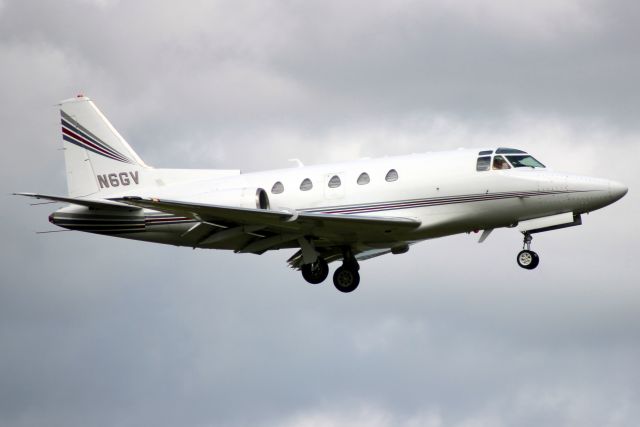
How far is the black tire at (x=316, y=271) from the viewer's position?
1563 inches

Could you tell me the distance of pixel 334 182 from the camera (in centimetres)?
3778

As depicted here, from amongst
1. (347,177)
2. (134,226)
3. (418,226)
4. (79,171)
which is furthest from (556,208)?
(79,171)

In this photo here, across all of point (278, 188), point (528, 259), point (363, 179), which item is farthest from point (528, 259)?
point (278, 188)

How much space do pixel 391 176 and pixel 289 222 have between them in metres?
3.58

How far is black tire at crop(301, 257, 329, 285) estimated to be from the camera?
130ft

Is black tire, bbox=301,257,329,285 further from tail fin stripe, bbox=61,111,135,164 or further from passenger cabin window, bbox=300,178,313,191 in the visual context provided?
tail fin stripe, bbox=61,111,135,164

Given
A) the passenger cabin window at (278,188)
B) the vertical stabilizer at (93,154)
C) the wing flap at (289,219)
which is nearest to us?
the wing flap at (289,219)

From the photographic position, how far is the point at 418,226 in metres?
36.8

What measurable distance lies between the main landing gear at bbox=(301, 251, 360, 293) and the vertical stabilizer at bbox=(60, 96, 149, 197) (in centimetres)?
732

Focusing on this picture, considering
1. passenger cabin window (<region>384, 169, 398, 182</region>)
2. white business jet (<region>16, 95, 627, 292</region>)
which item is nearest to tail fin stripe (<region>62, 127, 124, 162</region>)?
white business jet (<region>16, 95, 627, 292</region>)

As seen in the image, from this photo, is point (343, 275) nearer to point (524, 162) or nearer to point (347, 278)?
point (347, 278)

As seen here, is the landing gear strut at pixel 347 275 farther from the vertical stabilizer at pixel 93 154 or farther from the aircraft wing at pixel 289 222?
the vertical stabilizer at pixel 93 154

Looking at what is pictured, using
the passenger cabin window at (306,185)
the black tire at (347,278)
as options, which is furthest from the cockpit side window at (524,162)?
the black tire at (347,278)

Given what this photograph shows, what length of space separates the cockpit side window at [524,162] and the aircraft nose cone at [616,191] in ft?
7.47
